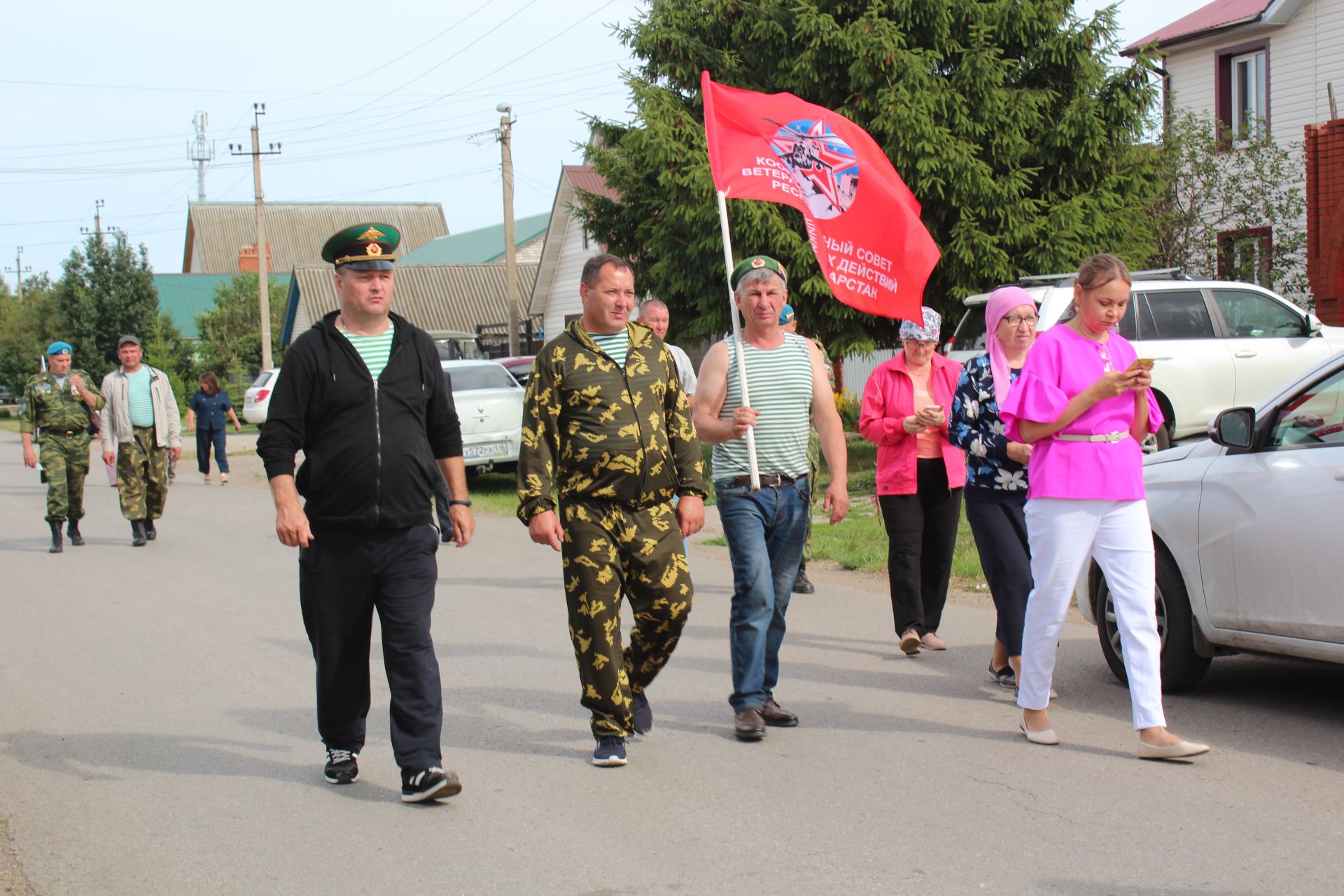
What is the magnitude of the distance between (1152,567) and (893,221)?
266 centimetres

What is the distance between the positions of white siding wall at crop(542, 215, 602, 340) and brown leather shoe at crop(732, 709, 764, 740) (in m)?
33.9

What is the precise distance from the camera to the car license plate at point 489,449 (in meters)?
18.3

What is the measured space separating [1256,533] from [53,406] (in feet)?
38.1

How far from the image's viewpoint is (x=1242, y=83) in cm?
2800

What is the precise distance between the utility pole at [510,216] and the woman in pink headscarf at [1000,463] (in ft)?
80.1

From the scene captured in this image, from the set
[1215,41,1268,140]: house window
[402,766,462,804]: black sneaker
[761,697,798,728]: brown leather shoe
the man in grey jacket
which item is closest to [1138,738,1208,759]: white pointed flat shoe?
[761,697,798,728]: brown leather shoe

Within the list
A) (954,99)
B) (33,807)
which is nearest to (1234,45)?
(954,99)

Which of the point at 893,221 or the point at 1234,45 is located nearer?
the point at 893,221

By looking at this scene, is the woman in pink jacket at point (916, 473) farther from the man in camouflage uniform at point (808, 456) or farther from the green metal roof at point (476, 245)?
the green metal roof at point (476, 245)

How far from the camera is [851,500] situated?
50.4 ft

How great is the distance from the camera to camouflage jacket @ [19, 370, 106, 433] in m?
13.8

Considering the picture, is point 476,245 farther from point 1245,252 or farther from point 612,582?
point 612,582

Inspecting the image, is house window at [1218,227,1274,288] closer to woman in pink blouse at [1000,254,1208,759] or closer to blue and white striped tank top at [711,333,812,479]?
blue and white striped tank top at [711,333,812,479]

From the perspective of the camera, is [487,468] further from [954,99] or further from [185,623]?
[185,623]
